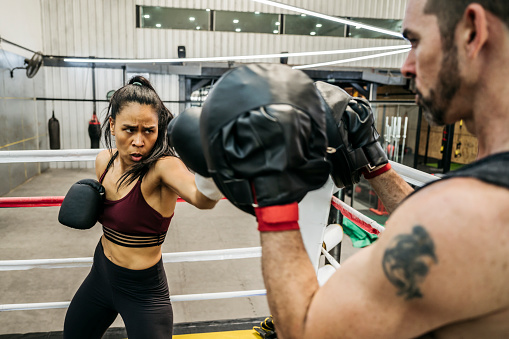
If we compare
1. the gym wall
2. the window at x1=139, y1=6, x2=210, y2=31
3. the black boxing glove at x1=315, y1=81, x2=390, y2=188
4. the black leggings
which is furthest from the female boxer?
the window at x1=139, y1=6, x2=210, y2=31

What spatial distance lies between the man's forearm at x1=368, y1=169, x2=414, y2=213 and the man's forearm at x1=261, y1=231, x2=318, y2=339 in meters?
0.55

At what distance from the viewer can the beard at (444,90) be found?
0.56 m

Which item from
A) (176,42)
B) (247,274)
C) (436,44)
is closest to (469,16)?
(436,44)

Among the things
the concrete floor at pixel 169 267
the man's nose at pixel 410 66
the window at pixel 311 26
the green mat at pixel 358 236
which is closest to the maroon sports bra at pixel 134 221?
the man's nose at pixel 410 66

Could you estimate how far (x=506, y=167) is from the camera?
49cm

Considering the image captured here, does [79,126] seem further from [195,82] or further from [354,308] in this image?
[354,308]

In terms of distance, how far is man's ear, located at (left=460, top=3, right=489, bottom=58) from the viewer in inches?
20.6

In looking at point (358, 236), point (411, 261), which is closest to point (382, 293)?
point (411, 261)

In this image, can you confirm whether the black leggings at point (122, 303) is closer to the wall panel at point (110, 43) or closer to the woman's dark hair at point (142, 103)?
the woman's dark hair at point (142, 103)

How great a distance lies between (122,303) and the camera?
1396 millimetres

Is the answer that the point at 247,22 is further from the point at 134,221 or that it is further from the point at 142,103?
the point at 134,221

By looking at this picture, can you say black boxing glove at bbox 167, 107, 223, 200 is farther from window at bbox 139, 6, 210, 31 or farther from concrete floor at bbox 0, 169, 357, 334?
window at bbox 139, 6, 210, 31

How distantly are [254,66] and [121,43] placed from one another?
9.67 metres

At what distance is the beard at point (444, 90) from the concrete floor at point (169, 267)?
2.65 metres
